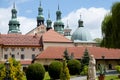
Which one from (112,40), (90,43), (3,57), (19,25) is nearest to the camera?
(112,40)

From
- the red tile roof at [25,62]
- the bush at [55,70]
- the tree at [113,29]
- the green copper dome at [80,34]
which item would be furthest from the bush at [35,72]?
the green copper dome at [80,34]

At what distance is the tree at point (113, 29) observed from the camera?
152ft

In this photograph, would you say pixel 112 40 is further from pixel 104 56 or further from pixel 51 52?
pixel 51 52

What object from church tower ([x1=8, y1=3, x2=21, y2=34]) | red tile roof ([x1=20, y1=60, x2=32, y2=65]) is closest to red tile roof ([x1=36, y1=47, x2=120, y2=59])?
red tile roof ([x1=20, y1=60, x2=32, y2=65])

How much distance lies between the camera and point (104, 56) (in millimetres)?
72000

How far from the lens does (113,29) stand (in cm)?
4725

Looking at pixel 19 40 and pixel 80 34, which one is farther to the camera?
pixel 80 34

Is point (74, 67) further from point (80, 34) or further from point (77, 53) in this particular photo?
point (80, 34)

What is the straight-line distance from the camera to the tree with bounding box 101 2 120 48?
46188mm

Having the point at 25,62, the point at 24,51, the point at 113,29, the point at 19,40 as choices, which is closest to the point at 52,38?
the point at 24,51

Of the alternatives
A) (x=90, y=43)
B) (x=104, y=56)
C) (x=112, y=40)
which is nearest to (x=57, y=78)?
(x=112, y=40)

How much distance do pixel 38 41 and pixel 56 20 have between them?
126 feet

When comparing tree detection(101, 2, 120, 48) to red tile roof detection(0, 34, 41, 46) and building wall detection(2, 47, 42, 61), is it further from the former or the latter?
red tile roof detection(0, 34, 41, 46)

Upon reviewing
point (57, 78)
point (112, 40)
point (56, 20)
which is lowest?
point (57, 78)
